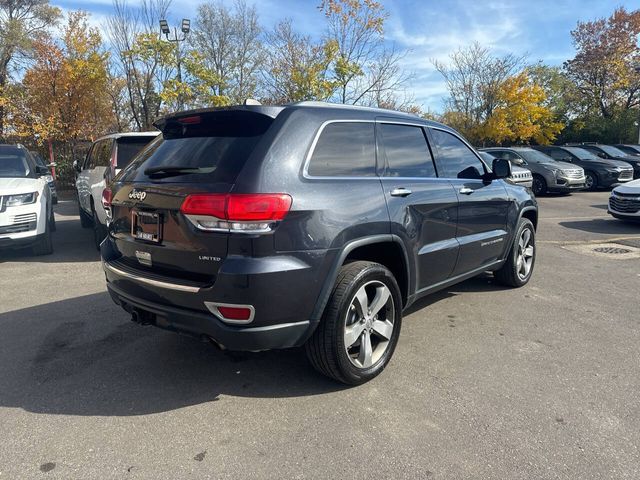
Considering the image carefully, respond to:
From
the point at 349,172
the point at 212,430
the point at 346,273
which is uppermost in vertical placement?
the point at 349,172

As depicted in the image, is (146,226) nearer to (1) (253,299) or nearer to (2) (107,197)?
(1) (253,299)

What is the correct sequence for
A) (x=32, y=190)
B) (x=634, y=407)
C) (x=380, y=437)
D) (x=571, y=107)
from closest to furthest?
(x=380, y=437) → (x=634, y=407) → (x=32, y=190) → (x=571, y=107)

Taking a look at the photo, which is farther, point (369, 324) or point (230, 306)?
point (369, 324)

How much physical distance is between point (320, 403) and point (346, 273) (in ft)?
2.77

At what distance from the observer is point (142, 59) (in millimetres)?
18078

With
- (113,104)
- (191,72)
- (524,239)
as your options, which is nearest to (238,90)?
(191,72)

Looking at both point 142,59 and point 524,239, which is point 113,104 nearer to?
point 142,59

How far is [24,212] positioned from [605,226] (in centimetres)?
1108

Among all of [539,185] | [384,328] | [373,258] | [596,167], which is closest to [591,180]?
[596,167]

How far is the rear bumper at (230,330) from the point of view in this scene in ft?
8.46

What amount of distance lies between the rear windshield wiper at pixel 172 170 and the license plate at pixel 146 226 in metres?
0.27

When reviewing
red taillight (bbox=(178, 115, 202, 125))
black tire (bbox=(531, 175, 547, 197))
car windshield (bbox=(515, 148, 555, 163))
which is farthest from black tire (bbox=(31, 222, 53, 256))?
car windshield (bbox=(515, 148, 555, 163))

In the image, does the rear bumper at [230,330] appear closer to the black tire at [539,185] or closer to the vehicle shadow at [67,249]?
the vehicle shadow at [67,249]

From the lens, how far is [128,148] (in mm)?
6715
